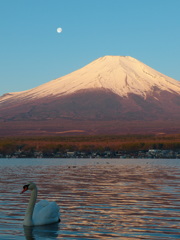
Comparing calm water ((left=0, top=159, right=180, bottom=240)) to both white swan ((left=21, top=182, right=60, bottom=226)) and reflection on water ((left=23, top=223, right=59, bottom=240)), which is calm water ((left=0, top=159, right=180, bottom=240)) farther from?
white swan ((left=21, top=182, right=60, bottom=226))

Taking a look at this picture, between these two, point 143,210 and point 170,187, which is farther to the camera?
point 170,187

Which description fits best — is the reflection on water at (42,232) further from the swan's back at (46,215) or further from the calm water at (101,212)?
the swan's back at (46,215)

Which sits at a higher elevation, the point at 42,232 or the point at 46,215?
the point at 46,215

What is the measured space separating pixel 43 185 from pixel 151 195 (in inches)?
351

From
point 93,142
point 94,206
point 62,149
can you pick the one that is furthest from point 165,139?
point 94,206

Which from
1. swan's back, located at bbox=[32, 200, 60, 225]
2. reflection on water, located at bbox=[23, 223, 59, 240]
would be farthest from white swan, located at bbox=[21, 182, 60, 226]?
reflection on water, located at bbox=[23, 223, 59, 240]

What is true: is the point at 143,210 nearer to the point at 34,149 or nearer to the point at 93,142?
the point at 34,149

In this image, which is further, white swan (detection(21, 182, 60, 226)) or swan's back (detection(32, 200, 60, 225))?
swan's back (detection(32, 200, 60, 225))

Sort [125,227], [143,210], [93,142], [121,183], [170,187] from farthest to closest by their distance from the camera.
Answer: [93,142] < [121,183] < [170,187] < [143,210] < [125,227]

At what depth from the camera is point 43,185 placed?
36.5 meters

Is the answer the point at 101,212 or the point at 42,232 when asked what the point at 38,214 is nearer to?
the point at 42,232

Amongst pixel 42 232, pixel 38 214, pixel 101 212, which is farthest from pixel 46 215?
pixel 101 212

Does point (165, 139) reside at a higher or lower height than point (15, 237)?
higher

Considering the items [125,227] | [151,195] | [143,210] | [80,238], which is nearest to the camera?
[80,238]
